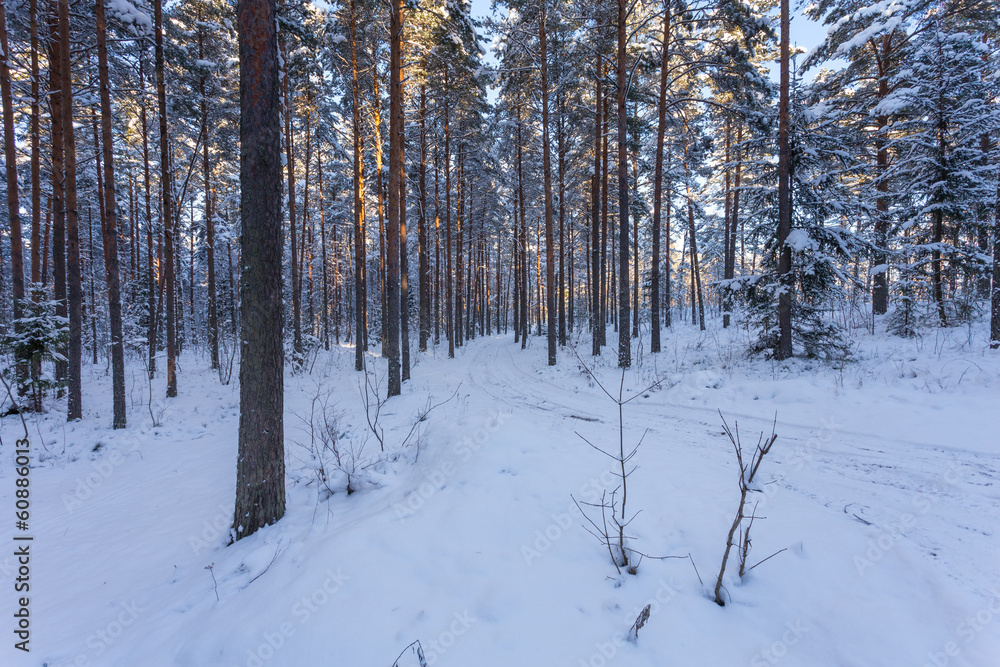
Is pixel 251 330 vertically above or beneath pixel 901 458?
above

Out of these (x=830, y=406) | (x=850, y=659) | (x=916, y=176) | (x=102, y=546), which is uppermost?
(x=916, y=176)

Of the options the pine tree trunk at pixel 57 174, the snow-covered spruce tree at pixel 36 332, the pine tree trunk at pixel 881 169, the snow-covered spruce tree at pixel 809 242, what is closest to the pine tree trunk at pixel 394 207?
the snow-covered spruce tree at pixel 36 332

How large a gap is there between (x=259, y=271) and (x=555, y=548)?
12.7 feet

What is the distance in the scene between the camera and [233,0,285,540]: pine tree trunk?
371 centimetres

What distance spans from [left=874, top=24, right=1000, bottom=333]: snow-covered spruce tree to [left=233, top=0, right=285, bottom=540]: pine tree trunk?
14738 millimetres

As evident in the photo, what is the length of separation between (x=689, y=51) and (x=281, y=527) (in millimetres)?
16685

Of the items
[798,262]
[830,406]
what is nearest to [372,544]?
[830,406]

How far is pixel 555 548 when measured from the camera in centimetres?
273

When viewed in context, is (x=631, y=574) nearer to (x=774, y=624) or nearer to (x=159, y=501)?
(x=774, y=624)

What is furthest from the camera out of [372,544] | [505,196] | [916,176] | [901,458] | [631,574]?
[505,196]

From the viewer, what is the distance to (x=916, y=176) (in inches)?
438

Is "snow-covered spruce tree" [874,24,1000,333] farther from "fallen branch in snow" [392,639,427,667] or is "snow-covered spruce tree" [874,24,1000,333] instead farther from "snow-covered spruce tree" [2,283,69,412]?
"snow-covered spruce tree" [2,283,69,412]

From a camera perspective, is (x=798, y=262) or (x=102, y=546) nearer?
(x=102, y=546)

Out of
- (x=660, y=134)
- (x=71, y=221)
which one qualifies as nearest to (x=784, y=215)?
(x=660, y=134)
